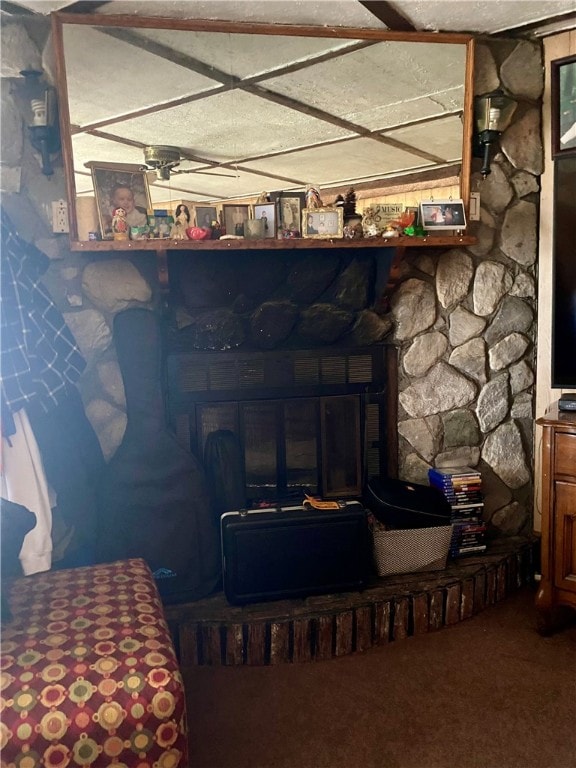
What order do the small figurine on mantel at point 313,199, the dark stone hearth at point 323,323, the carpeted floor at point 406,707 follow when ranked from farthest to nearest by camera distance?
the dark stone hearth at point 323,323, the small figurine on mantel at point 313,199, the carpeted floor at point 406,707

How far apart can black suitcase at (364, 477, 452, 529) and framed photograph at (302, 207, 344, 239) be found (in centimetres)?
100

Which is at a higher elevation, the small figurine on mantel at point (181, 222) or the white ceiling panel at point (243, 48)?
the white ceiling panel at point (243, 48)

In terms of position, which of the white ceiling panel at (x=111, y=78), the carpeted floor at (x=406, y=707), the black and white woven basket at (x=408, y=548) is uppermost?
the white ceiling panel at (x=111, y=78)

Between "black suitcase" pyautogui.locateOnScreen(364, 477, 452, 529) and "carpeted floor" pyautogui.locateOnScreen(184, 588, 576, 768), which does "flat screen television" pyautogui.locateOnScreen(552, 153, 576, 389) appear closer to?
"black suitcase" pyautogui.locateOnScreen(364, 477, 452, 529)

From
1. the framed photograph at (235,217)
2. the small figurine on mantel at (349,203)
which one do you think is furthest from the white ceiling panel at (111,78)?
the small figurine on mantel at (349,203)

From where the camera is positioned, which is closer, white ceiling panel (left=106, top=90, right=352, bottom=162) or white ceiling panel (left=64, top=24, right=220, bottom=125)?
white ceiling panel (left=64, top=24, right=220, bottom=125)

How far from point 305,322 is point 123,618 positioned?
4.52 feet

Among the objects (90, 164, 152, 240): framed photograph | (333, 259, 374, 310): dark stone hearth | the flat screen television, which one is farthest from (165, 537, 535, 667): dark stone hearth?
(90, 164, 152, 240): framed photograph

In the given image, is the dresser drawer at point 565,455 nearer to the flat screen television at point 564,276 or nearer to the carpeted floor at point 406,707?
the flat screen television at point 564,276

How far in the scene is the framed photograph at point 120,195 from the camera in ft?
6.97

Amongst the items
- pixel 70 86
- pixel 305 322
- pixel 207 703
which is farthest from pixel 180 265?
pixel 207 703

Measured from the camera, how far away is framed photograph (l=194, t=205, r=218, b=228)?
221 cm

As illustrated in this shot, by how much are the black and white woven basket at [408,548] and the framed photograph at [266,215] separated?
1.19 meters

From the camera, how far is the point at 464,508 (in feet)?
8.46
